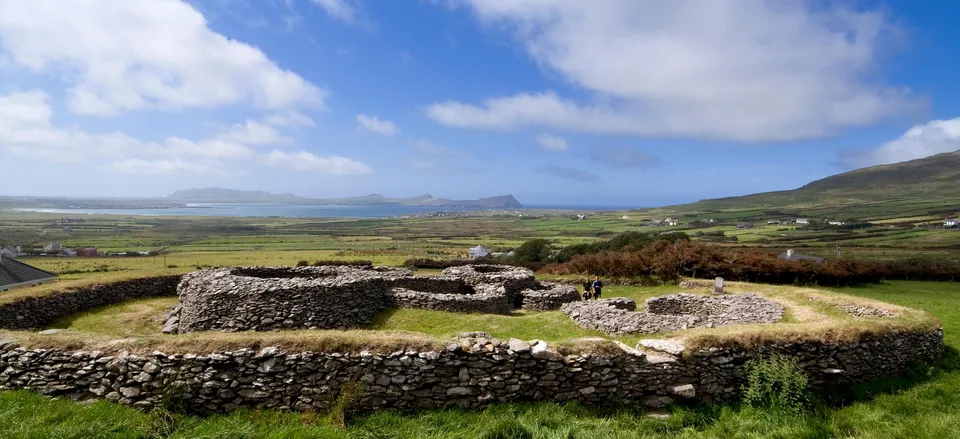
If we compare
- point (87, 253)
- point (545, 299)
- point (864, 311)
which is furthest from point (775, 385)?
point (87, 253)

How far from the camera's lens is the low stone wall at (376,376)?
29.3 ft

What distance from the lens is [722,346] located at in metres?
10.2

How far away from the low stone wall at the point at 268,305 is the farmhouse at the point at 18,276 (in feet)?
38.8

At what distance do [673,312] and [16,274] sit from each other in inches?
1373

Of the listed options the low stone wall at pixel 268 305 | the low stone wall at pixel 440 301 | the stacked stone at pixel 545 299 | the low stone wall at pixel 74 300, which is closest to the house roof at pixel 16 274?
the low stone wall at pixel 74 300

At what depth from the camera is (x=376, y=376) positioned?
912 cm

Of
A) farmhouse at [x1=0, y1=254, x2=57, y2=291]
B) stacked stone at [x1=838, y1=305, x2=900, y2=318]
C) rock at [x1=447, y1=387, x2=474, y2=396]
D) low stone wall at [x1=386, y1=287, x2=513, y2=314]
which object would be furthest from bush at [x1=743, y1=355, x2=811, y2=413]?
farmhouse at [x1=0, y1=254, x2=57, y2=291]

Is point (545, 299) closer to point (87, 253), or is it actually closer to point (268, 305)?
point (268, 305)

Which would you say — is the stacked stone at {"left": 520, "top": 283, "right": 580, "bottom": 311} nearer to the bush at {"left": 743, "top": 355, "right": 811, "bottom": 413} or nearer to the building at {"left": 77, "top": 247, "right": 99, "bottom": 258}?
the bush at {"left": 743, "top": 355, "right": 811, "bottom": 413}

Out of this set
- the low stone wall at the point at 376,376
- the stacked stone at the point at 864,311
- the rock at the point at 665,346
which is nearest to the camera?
the low stone wall at the point at 376,376

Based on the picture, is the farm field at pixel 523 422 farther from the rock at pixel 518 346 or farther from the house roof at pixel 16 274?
the house roof at pixel 16 274

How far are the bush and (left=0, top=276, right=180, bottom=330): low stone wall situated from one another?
24550 mm

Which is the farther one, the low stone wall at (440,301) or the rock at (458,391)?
the low stone wall at (440,301)

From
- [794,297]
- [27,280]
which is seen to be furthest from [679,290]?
[27,280]
